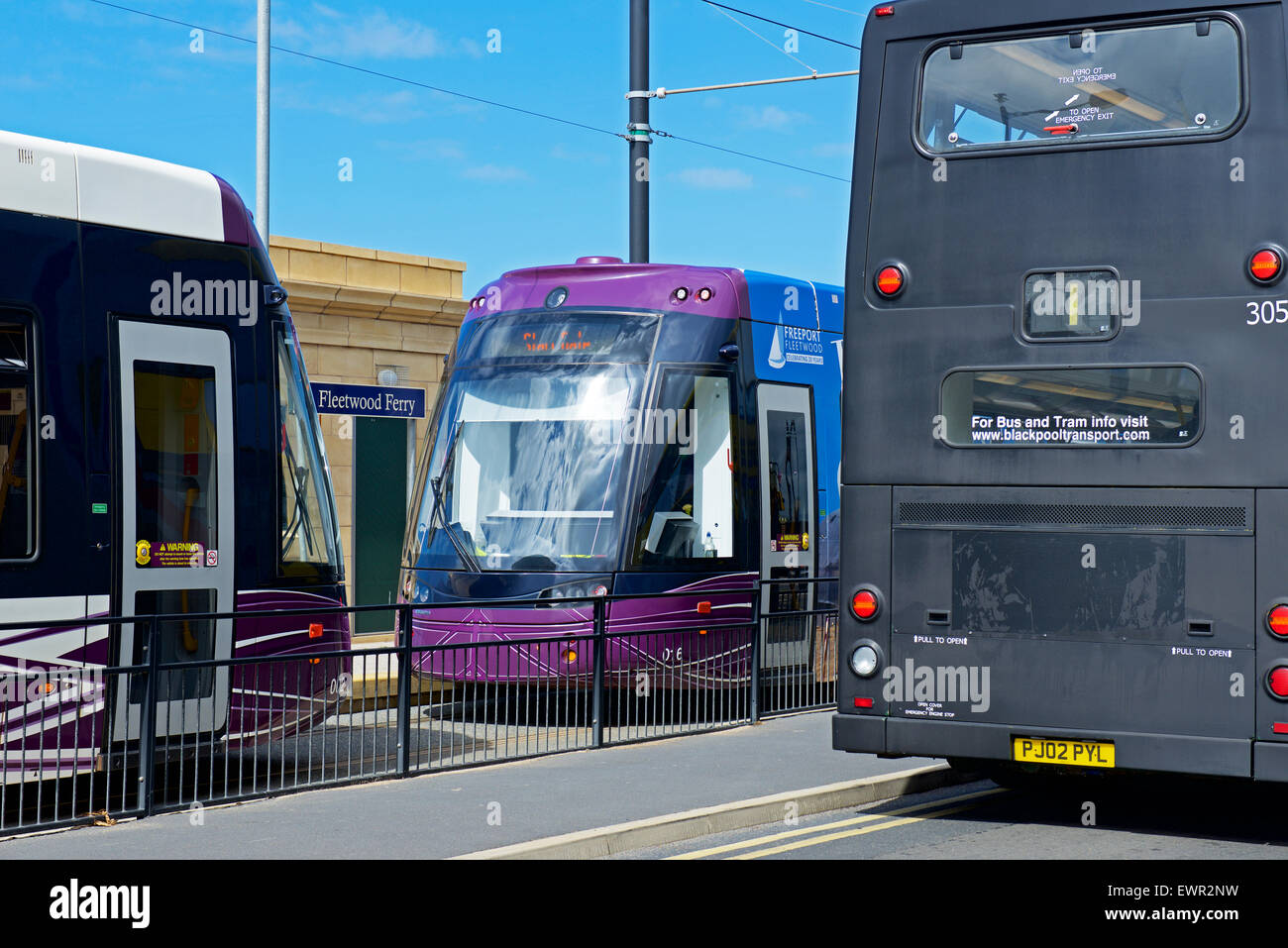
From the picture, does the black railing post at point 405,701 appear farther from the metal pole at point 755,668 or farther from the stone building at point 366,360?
the stone building at point 366,360

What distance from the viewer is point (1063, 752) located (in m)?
8.52

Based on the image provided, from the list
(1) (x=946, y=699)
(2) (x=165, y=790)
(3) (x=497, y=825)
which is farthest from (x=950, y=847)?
(2) (x=165, y=790)

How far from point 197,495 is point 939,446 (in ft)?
14.6

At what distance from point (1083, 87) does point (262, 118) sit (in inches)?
444

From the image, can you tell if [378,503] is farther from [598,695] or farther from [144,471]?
[144,471]

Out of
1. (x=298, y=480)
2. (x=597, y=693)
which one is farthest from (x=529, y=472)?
(x=298, y=480)

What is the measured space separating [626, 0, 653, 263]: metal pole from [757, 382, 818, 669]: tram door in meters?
2.96

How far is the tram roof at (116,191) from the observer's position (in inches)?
358

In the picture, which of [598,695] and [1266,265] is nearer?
[1266,265]

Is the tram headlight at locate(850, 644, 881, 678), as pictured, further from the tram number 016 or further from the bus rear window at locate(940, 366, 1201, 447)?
the tram number 016

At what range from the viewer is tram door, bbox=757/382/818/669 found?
13.8 m

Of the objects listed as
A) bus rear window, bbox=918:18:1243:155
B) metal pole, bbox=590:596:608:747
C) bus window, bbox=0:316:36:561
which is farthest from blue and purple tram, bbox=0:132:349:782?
bus rear window, bbox=918:18:1243:155

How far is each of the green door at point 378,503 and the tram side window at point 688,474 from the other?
30.6 feet

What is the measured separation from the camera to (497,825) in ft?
28.5
